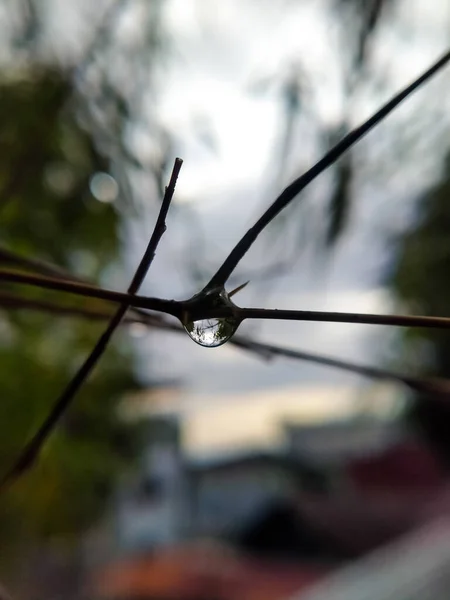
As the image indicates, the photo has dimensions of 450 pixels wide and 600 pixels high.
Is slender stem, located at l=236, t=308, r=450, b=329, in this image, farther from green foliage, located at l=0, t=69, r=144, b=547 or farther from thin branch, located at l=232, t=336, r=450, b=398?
green foliage, located at l=0, t=69, r=144, b=547

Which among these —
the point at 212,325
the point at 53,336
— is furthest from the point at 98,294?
the point at 53,336

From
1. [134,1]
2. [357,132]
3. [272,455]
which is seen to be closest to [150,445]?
[272,455]

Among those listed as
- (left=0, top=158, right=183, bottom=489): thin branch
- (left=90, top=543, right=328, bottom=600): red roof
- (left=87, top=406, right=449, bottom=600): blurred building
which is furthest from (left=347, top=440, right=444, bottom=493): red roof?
(left=0, top=158, right=183, bottom=489): thin branch

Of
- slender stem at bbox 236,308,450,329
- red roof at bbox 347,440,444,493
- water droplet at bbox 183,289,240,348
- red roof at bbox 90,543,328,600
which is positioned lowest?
slender stem at bbox 236,308,450,329

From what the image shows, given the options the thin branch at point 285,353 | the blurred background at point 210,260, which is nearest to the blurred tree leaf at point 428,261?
the blurred background at point 210,260

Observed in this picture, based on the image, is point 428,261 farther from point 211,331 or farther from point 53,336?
point 211,331

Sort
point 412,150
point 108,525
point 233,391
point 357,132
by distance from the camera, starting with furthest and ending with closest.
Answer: point 233,391
point 108,525
point 412,150
point 357,132

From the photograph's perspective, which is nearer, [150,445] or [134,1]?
[134,1]

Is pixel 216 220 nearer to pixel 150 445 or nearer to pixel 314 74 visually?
pixel 314 74
